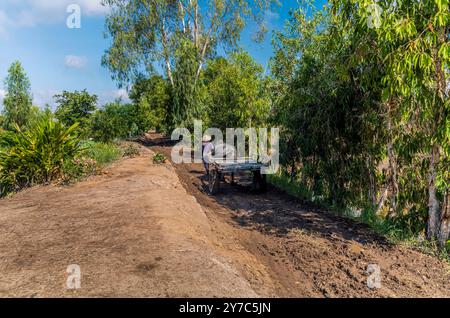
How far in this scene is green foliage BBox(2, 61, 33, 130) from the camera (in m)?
40.9

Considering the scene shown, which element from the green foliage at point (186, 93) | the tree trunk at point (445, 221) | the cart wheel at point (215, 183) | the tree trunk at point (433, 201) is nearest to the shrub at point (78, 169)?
the cart wheel at point (215, 183)

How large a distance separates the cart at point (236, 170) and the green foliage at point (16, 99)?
127ft

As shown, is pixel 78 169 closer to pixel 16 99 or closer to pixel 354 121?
pixel 354 121

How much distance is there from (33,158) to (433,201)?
10.8m

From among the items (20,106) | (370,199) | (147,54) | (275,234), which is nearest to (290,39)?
(370,199)

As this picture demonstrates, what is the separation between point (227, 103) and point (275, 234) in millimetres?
12444

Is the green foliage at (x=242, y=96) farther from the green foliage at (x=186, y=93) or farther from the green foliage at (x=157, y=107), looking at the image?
the green foliage at (x=157, y=107)

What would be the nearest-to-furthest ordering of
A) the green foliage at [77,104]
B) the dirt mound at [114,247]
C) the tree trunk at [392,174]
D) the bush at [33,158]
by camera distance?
the dirt mound at [114,247], the tree trunk at [392,174], the bush at [33,158], the green foliage at [77,104]

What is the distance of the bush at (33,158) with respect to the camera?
10375mm

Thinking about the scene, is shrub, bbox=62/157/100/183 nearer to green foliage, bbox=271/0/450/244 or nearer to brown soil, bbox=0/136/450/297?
brown soil, bbox=0/136/450/297

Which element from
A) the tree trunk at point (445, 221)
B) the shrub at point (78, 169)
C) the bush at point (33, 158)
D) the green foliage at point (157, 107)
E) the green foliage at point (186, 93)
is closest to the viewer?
the tree trunk at point (445, 221)

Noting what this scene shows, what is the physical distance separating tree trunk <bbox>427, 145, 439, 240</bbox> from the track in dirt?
2.34ft

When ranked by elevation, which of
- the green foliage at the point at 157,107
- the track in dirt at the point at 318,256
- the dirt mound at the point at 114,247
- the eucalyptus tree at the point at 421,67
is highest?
the green foliage at the point at 157,107
